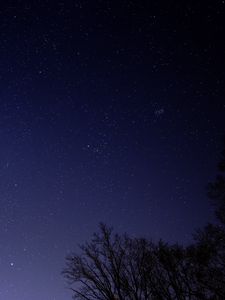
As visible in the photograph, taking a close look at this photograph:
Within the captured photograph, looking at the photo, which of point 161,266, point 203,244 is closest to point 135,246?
point 161,266

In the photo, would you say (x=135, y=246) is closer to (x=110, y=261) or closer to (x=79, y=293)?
(x=110, y=261)

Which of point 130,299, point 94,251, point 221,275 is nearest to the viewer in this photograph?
point 221,275

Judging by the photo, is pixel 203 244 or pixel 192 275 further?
pixel 192 275

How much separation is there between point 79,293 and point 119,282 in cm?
196

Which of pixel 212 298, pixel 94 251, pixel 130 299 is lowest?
pixel 212 298

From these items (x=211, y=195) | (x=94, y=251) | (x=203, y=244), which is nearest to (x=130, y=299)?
(x=94, y=251)

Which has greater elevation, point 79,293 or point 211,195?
point 211,195

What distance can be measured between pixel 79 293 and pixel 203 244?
6.15 meters

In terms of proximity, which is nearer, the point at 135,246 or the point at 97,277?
the point at 97,277

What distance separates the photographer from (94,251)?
15656 millimetres

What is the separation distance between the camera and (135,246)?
16.3m

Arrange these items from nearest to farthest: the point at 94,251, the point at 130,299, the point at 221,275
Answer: the point at 221,275 → the point at 130,299 → the point at 94,251

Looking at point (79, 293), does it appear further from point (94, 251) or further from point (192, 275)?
point (192, 275)

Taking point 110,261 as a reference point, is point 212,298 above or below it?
below
